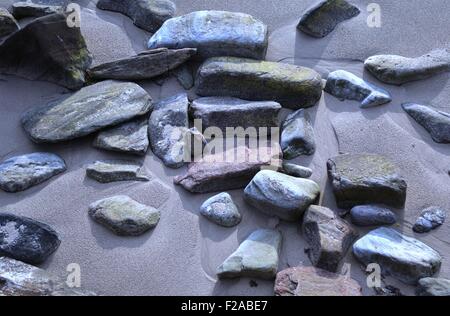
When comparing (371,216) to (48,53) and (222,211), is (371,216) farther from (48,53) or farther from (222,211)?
(48,53)

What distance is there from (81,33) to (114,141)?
90 centimetres

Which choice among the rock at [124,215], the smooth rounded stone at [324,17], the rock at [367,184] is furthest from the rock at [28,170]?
the smooth rounded stone at [324,17]

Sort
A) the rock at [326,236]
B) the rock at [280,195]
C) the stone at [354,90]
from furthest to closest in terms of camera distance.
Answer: the stone at [354,90] → the rock at [280,195] → the rock at [326,236]

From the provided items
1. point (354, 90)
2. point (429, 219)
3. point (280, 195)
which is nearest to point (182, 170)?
point (280, 195)

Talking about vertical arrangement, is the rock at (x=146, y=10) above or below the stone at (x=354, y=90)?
above

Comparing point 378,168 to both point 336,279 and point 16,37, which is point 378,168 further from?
point 16,37

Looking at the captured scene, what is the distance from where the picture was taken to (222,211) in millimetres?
2684

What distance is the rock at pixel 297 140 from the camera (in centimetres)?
295

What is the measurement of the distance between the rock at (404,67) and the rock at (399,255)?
111 centimetres

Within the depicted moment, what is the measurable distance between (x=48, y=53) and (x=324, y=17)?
1.73 m

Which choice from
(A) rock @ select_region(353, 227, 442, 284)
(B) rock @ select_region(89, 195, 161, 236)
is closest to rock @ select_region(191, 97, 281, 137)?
(B) rock @ select_region(89, 195, 161, 236)

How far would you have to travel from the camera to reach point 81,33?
348 centimetres

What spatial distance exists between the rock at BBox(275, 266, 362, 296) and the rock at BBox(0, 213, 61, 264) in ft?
3.44

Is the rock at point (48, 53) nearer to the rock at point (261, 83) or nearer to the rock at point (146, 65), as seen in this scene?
the rock at point (146, 65)
